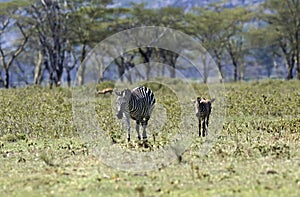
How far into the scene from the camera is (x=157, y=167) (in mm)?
10945

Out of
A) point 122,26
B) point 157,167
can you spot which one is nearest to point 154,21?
point 122,26

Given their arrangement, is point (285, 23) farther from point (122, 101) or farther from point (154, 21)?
point (122, 101)

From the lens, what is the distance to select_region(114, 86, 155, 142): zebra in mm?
13469

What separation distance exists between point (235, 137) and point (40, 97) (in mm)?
15910

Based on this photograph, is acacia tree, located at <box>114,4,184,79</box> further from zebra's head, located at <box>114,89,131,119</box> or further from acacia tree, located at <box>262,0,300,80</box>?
zebra's head, located at <box>114,89,131,119</box>

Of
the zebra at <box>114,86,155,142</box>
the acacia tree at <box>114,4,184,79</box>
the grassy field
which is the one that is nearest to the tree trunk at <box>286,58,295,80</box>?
the acacia tree at <box>114,4,184,79</box>

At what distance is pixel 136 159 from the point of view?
11789 mm

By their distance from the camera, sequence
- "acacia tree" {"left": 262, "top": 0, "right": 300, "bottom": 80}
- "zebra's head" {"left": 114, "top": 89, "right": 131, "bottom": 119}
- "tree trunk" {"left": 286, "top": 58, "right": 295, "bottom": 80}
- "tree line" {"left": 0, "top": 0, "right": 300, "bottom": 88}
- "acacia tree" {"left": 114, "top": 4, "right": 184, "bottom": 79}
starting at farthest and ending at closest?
1. "tree trunk" {"left": 286, "top": 58, "right": 295, "bottom": 80}
2. "acacia tree" {"left": 114, "top": 4, "right": 184, "bottom": 79}
3. "acacia tree" {"left": 262, "top": 0, "right": 300, "bottom": 80}
4. "tree line" {"left": 0, "top": 0, "right": 300, "bottom": 88}
5. "zebra's head" {"left": 114, "top": 89, "right": 131, "bottom": 119}

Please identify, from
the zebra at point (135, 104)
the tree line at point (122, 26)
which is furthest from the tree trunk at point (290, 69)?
the zebra at point (135, 104)

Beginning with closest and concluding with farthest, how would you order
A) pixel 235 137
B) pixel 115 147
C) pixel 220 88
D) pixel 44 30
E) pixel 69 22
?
1. pixel 115 147
2. pixel 235 137
3. pixel 220 88
4. pixel 44 30
5. pixel 69 22

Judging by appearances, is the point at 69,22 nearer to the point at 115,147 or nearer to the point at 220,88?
the point at 220,88

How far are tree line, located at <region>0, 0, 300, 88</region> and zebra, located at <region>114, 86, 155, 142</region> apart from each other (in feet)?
105

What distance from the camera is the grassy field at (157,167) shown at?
9258mm

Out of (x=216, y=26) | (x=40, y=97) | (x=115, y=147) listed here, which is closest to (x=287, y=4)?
(x=216, y=26)
